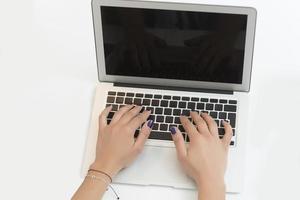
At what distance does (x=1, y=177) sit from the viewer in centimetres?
104

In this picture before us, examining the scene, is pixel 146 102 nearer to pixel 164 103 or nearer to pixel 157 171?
pixel 164 103

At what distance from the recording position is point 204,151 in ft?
3.26

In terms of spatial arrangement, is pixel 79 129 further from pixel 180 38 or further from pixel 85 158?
pixel 180 38

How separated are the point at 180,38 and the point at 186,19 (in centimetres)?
4

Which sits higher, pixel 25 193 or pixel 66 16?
pixel 66 16

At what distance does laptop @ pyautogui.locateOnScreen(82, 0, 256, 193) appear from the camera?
0.99m

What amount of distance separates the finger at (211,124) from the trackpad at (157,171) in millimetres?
82

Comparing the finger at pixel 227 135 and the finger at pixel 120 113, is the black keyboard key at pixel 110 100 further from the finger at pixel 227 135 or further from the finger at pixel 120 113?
the finger at pixel 227 135

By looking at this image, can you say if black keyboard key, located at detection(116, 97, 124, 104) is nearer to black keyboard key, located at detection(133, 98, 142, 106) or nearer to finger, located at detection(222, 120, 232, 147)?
black keyboard key, located at detection(133, 98, 142, 106)

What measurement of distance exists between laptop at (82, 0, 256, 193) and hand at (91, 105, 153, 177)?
2 cm

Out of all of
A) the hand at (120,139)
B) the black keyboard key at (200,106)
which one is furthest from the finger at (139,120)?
the black keyboard key at (200,106)

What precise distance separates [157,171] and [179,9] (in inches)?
12.1

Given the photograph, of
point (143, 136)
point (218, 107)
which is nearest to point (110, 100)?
point (143, 136)

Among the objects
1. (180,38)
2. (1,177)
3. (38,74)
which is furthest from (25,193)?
(180,38)
